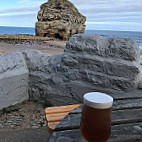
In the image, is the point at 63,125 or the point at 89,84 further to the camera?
the point at 89,84

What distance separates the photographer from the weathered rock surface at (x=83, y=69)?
99.5 inches

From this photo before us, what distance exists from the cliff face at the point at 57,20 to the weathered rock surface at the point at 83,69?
824 inches

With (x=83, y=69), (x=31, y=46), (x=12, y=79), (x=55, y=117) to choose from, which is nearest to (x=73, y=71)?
(x=83, y=69)

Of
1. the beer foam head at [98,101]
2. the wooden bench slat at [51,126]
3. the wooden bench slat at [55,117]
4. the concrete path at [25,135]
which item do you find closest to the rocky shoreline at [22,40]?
the concrete path at [25,135]

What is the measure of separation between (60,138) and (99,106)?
14.9 inches

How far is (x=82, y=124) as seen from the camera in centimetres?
84

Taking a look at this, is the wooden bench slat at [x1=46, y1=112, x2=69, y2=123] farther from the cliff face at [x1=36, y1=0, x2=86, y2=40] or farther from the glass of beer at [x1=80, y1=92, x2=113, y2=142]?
the cliff face at [x1=36, y1=0, x2=86, y2=40]

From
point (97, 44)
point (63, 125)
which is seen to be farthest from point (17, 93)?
point (63, 125)

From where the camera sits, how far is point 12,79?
2895 mm

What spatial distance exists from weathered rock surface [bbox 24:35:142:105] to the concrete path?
67cm

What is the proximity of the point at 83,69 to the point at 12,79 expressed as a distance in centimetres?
110

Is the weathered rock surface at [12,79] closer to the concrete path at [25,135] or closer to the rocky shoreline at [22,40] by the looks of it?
the concrete path at [25,135]

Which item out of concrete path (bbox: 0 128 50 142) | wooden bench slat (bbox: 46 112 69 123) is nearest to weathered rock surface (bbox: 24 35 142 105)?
concrete path (bbox: 0 128 50 142)

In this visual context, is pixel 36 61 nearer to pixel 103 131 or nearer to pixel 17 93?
pixel 17 93
